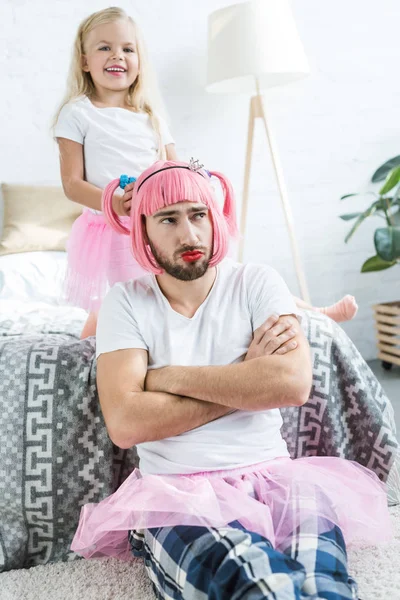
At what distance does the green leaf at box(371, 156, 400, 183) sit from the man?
210cm

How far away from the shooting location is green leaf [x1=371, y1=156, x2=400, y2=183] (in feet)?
11.4

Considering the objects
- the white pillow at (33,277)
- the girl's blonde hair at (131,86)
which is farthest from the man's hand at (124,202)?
the white pillow at (33,277)

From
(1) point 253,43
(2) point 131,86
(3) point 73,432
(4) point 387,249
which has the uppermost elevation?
(1) point 253,43

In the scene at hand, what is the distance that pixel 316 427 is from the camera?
172cm

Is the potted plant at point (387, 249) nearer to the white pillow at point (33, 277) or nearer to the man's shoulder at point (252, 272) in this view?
the white pillow at point (33, 277)

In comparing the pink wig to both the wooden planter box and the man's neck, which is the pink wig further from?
the wooden planter box

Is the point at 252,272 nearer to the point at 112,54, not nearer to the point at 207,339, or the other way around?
the point at 207,339

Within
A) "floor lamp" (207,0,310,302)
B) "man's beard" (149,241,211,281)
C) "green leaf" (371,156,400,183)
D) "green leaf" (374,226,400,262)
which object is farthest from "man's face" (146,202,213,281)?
"green leaf" (371,156,400,183)

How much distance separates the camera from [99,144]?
1977 millimetres

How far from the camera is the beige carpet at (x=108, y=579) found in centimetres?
146

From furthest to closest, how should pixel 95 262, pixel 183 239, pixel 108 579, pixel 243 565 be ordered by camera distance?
pixel 95 262, pixel 108 579, pixel 183 239, pixel 243 565

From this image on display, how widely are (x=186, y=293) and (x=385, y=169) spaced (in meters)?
2.30

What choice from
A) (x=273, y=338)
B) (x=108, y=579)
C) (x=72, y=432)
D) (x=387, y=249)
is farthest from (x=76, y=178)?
(x=387, y=249)

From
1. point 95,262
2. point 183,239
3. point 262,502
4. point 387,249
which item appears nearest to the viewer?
point 262,502
